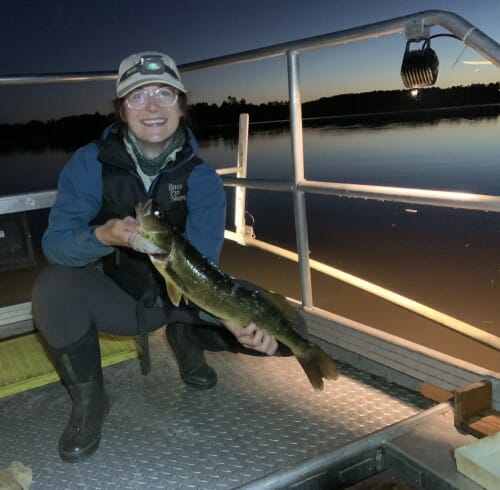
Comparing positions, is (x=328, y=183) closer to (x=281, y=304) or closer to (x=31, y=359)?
(x=281, y=304)

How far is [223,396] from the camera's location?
2590 millimetres

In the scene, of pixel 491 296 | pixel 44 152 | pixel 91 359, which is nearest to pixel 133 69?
pixel 91 359

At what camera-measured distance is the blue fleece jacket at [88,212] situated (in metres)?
2.23

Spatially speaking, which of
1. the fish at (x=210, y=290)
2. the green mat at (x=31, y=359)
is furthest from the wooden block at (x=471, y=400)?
the green mat at (x=31, y=359)

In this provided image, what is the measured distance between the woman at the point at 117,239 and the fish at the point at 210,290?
0.08m

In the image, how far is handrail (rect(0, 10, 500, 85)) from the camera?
185 cm

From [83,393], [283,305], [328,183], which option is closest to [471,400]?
[283,305]

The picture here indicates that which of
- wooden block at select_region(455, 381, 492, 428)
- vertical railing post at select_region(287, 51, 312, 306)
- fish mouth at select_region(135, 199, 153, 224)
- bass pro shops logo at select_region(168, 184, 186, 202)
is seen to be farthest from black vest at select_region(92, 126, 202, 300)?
wooden block at select_region(455, 381, 492, 428)

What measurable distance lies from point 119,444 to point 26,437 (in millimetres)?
443

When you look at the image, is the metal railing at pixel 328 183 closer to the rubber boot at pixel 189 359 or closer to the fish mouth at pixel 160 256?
the rubber boot at pixel 189 359

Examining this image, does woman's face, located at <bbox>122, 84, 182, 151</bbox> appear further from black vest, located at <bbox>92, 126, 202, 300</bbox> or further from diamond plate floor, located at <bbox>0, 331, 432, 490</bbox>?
diamond plate floor, located at <bbox>0, 331, 432, 490</bbox>

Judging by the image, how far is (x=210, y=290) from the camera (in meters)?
2.09

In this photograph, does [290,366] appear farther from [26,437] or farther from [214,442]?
[26,437]

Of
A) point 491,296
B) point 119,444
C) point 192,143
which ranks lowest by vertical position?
point 491,296
